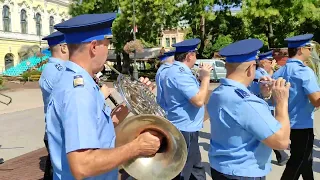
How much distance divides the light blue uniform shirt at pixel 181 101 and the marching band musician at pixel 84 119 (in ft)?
7.33

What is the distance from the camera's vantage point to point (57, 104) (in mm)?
1989

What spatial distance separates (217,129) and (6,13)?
152 feet

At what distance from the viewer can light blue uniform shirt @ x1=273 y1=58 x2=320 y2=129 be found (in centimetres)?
417

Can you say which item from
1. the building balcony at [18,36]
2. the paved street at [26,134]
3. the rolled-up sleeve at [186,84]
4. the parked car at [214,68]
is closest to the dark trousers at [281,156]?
the paved street at [26,134]

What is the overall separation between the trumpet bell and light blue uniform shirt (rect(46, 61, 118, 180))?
219mm

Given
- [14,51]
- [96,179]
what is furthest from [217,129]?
[14,51]

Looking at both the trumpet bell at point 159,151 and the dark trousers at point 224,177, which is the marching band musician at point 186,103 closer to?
the dark trousers at point 224,177

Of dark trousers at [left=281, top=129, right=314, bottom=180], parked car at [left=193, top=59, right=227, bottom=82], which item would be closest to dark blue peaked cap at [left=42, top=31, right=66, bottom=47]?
parked car at [left=193, top=59, right=227, bottom=82]

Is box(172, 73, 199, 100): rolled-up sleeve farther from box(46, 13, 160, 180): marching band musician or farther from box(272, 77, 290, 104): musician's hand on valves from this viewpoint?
box(46, 13, 160, 180): marching band musician

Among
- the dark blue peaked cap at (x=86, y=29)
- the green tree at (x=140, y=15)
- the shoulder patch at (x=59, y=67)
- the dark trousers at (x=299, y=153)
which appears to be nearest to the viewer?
the dark blue peaked cap at (x=86, y=29)

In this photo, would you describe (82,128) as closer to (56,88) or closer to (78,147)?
(78,147)

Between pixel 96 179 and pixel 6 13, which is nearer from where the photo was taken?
pixel 96 179

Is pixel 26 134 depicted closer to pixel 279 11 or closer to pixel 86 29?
pixel 86 29

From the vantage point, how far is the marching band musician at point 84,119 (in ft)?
6.12
